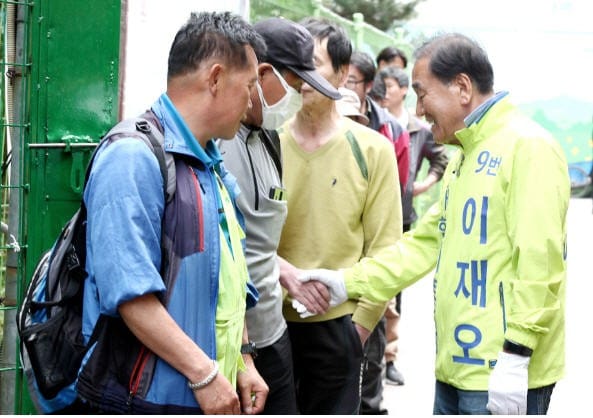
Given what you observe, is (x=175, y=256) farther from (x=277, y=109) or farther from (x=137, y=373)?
(x=277, y=109)

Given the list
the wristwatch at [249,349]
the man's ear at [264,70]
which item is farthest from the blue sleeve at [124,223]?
the man's ear at [264,70]

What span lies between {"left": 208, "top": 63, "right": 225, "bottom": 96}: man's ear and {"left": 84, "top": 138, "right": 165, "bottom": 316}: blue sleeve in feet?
1.07

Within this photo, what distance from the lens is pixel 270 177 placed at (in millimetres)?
4047

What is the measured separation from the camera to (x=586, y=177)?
2883cm

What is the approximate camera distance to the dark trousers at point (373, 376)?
631cm

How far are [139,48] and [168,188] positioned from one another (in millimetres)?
1890

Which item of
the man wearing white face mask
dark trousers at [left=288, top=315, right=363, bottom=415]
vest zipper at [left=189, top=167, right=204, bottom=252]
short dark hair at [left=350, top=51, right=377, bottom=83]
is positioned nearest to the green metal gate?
the man wearing white face mask

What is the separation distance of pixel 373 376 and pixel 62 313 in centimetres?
366

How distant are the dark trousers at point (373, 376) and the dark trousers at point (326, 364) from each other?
1566mm

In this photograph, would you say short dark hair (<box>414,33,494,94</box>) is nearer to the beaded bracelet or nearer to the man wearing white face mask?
the man wearing white face mask

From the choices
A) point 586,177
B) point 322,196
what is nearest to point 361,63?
point 322,196

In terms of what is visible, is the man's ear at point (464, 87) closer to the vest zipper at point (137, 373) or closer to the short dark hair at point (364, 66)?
the vest zipper at point (137, 373)

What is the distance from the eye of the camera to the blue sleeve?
2812mm

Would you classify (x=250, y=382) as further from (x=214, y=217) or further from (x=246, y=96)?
(x=246, y=96)
